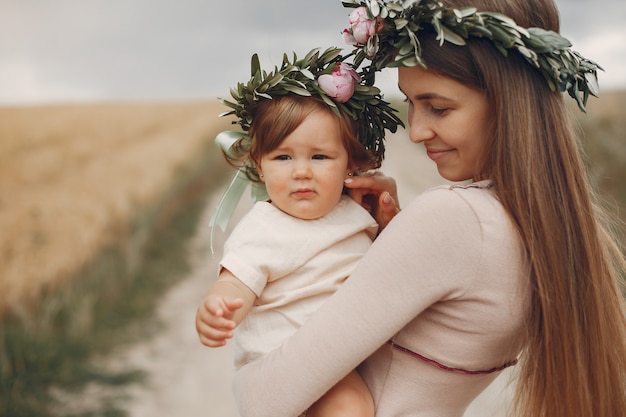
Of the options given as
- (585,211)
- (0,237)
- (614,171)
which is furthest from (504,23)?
(614,171)

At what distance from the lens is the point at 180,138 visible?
16703mm

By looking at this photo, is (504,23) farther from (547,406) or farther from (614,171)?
(614,171)

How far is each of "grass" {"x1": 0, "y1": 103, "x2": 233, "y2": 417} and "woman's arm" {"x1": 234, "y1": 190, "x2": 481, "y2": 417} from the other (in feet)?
12.8

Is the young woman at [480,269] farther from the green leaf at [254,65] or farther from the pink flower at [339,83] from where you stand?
the green leaf at [254,65]

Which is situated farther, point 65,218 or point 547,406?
point 65,218

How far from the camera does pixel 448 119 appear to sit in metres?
1.93

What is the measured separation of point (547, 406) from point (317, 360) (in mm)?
640

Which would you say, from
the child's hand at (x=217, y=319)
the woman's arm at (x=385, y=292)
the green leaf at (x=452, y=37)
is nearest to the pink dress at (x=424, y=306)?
the woman's arm at (x=385, y=292)

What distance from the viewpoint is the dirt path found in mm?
5473

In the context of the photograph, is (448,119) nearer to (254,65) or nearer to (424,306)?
(424,306)

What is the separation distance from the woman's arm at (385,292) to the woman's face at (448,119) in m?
0.28

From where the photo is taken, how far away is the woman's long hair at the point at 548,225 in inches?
69.8

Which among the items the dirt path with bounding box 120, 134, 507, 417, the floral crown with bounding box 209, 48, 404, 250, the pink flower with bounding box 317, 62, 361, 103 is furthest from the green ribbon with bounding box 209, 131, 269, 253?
the dirt path with bounding box 120, 134, 507, 417

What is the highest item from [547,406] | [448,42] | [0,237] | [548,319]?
[448,42]
